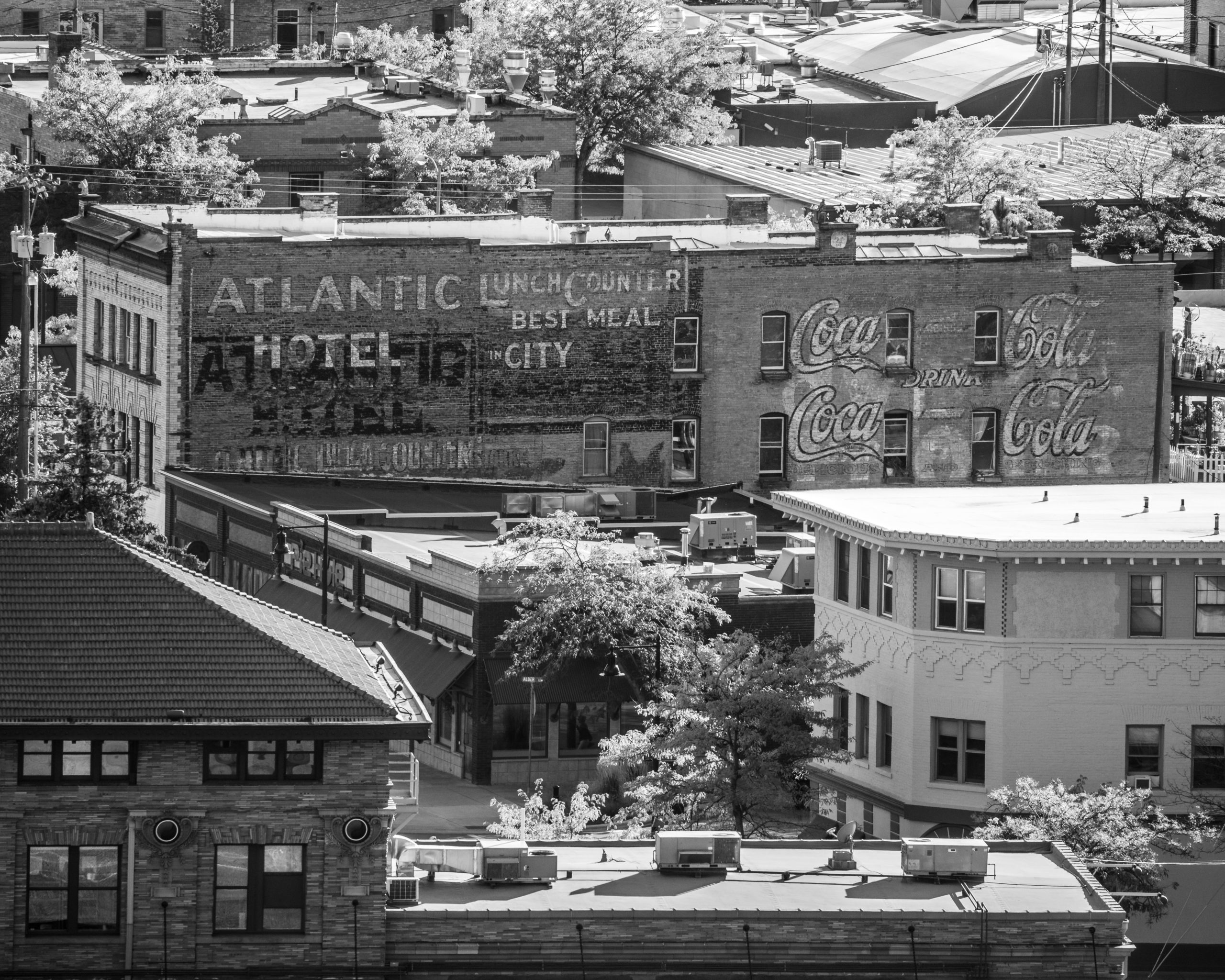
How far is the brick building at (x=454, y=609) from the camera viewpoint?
63.9 metres

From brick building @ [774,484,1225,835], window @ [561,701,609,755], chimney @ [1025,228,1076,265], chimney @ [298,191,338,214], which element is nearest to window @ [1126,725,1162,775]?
brick building @ [774,484,1225,835]

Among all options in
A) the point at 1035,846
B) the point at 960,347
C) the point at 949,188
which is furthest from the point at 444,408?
the point at 1035,846

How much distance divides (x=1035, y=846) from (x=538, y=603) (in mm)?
20687

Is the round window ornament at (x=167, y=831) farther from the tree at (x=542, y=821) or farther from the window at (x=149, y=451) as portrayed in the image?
the window at (x=149, y=451)

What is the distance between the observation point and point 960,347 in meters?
84.2

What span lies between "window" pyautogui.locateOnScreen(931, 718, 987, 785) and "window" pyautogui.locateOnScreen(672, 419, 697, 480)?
98.9 feet

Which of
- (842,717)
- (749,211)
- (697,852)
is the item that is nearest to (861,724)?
(842,717)

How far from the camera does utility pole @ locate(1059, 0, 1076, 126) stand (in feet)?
411

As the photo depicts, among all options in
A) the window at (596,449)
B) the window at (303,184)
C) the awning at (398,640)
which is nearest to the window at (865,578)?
the awning at (398,640)

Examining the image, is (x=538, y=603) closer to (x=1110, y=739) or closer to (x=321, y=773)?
(x=1110, y=739)

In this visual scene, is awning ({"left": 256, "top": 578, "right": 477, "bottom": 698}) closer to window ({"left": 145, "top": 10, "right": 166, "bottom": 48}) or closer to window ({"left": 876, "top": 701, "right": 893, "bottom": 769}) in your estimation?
window ({"left": 876, "top": 701, "right": 893, "bottom": 769})

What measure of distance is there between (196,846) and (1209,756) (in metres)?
20.9

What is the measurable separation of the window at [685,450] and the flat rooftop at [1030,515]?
21.4m

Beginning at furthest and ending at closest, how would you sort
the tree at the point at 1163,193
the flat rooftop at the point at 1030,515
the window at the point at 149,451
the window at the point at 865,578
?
the tree at the point at 1163,193, the window at the point at 149,451, the window at the point at 865,578, the flat rooftop at the point at 1030,515
